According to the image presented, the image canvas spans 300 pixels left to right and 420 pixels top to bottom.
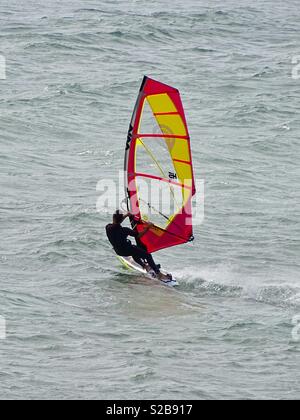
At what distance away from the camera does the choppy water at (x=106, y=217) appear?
1486 cm

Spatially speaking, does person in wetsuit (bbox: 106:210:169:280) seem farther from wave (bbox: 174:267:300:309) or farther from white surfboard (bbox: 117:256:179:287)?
wave (bbox: 174:267:300:309)

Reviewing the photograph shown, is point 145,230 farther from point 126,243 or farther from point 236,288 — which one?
point 236,288

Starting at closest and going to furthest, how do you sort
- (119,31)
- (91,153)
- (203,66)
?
(91,153) → (203,66) → (119,31)

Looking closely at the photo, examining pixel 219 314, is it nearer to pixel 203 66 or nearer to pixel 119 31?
pixel 203 66

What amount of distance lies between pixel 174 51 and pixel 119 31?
2.95 meters

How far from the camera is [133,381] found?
46.6 ft

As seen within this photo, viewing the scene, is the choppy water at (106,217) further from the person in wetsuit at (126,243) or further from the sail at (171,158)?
the sail at (171,158)

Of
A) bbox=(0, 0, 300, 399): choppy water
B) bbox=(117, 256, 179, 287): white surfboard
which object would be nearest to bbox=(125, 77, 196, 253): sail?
bbox=(117, 256, 179, 287): white surfboard

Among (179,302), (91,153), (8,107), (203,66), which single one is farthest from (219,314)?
(203,66)

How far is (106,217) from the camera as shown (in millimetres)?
23141

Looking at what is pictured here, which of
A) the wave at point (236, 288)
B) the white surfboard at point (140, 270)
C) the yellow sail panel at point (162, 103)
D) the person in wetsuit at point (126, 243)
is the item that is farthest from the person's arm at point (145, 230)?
the yellow sail panel at point (162, 103)

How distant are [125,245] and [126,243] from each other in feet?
0.13

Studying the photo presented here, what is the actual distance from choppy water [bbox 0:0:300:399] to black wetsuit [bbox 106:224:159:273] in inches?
16.5

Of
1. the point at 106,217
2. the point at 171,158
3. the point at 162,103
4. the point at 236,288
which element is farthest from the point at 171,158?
the point at 106,217
